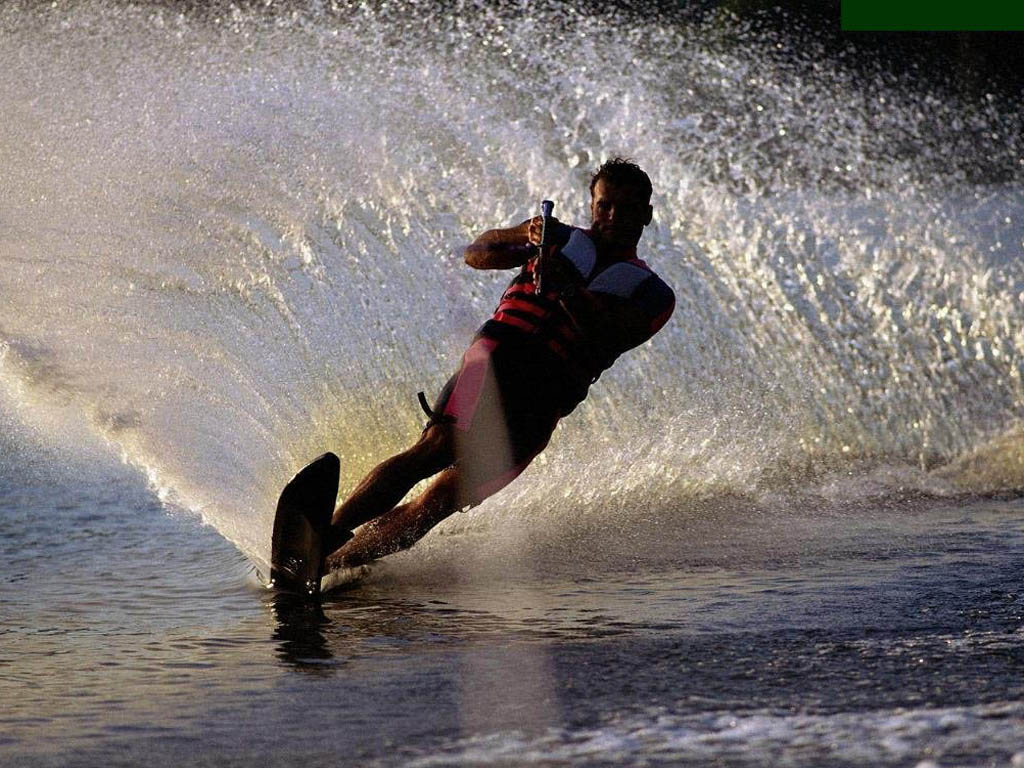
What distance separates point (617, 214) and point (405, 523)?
109cm

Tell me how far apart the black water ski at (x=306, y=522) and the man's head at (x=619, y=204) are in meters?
1.02

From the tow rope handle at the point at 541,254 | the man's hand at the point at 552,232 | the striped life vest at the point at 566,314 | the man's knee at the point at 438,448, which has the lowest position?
the man's knee at the point at 438,448

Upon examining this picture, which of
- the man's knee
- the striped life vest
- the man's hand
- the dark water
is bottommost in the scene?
the dark water

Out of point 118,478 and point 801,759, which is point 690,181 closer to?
point 118,478

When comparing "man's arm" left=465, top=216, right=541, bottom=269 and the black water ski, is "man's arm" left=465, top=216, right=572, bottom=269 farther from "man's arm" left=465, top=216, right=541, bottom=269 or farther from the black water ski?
the black water ski

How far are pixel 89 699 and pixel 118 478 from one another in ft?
11.2

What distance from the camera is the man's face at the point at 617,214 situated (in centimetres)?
447

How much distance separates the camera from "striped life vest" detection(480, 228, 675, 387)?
4426 mm

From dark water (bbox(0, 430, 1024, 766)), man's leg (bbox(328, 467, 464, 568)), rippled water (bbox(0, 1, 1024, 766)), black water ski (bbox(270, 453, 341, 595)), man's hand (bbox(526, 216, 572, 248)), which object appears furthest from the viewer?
man's leg (bbox(328, 467, 464, 568))

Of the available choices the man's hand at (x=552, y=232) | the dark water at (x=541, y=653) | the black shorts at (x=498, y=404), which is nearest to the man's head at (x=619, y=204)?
the man's hand at (x=552, y=232)

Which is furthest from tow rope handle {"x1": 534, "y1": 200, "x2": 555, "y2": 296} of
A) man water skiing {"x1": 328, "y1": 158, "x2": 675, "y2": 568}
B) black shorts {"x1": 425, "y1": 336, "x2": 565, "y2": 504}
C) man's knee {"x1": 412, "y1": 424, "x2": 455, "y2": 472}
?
man's knee {"x1": 412, "y1": 424, "x2": 455, "y2": 472}

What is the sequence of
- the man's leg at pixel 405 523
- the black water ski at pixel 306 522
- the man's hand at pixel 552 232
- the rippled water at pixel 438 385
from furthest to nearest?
the man's leg at pixel 405 523 < the man's hand at pixel 552 232 < the black water ski at pixel 306 522 < the rippled water at pixel 438 385

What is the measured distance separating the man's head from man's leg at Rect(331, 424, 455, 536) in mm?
723

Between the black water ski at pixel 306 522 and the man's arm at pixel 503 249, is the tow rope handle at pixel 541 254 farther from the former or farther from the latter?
the black water ski at pixel 306 522
